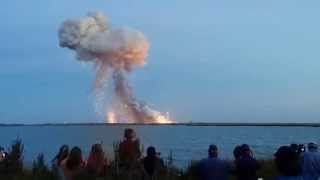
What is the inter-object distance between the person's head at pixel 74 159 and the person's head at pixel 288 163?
3881mm

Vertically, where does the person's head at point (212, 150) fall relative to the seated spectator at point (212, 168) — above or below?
above

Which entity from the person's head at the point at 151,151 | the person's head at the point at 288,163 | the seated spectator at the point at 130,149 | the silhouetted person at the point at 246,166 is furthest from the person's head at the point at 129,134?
the person's head at the point at 288,163

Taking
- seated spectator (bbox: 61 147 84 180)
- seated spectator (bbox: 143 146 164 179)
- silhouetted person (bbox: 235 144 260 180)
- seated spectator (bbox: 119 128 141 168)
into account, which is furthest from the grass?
silhouetted person (bbox: 235 144 260 180)

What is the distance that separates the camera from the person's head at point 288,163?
6.39 metres

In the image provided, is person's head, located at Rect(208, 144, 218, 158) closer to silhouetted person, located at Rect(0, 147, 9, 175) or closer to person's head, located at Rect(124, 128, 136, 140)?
person's head, located at Rect(124, 128, 136, 140)

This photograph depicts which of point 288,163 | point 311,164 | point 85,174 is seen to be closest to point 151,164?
point 85,174

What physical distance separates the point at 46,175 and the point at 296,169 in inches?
341

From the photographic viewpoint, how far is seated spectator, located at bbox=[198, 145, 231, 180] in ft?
32.2

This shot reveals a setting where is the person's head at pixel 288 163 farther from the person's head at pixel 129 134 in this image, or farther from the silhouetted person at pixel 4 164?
the silhouetted person at pixel 4 164

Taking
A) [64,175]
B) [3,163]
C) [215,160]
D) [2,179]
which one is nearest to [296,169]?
[215,160]

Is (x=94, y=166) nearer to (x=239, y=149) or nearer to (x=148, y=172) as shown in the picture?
(x=148, y=172)

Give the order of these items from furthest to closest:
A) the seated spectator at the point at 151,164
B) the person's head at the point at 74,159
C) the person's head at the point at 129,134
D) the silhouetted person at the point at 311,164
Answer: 1. the person's head at the point at 129,134
2. the seated spectator at the point at 151,164
3. the person's head at the point at 74,159
4. the silhouetted person at the point at 311,164

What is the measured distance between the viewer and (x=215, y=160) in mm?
9906

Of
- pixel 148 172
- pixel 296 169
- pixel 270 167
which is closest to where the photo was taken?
pixel 296 169
